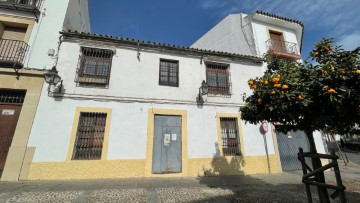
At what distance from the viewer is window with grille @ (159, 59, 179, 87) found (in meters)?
8.73

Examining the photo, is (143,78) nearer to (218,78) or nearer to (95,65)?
(95,65)

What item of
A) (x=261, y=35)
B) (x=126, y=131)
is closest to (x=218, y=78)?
(x=261, y=35)

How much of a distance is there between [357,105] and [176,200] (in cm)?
451

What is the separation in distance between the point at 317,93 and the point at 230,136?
5.50m

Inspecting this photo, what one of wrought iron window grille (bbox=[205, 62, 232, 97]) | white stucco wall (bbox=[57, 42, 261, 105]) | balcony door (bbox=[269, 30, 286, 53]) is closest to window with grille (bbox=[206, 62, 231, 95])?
wrought iron window grille (bbox=[205, 62, 232, 97])

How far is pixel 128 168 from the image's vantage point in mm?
7074

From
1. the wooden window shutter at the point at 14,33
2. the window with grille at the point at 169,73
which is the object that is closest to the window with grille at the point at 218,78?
the window with grille at the point at 169,73

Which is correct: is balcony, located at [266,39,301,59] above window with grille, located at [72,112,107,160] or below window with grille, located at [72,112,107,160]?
above

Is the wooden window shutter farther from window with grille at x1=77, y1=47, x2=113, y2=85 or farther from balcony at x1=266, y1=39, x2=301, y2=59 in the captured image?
balcony at x1=266, y1=39, x2=301, y2=59

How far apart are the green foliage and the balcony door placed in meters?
8.57

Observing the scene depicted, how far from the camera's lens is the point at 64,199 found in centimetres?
448

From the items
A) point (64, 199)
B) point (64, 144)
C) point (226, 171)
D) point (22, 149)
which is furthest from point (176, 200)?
point (22, 149)

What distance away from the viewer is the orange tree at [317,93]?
3.32 meters

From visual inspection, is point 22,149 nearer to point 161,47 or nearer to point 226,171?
point 161,47
